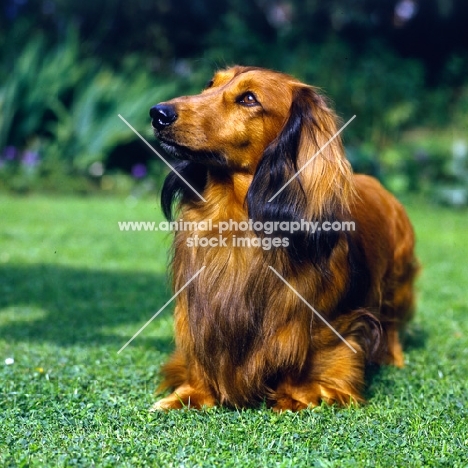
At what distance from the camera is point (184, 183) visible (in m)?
3.62

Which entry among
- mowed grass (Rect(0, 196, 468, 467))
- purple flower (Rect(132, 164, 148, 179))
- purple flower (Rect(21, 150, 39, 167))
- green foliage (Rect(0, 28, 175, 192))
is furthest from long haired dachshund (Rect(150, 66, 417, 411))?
purple flower (Rect(132, 164, 148, 179))

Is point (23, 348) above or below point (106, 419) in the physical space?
below

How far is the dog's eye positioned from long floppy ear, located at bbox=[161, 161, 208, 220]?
1.38 feet

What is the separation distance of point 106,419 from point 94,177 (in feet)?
30.5

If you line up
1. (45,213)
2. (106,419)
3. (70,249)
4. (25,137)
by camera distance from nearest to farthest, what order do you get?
1. (106,419)
2. (70,249)
3. (45,213)
4. (25,137)

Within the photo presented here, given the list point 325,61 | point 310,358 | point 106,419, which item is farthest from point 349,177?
point 325,61

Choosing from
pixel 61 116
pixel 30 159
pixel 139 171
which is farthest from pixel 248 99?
pixel 61 116

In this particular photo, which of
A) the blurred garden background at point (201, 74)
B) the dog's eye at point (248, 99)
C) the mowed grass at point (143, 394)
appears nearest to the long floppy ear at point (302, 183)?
the dog's eye at point (248, 99)

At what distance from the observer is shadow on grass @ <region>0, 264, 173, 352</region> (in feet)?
15.3

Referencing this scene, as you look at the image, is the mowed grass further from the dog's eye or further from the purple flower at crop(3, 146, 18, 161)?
the purple flower at crop(3, 146, 18, 161)

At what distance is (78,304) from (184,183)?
218 centimetres

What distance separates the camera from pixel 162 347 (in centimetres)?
454

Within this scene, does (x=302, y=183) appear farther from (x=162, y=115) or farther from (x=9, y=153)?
(x=9, y=153)

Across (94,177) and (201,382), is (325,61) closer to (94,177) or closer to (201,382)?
(94,177)
